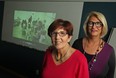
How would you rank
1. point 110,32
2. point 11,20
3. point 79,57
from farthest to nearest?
1. point 11,20
2. point 110,32
3. point 79,57

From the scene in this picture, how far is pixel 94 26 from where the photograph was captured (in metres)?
1.97

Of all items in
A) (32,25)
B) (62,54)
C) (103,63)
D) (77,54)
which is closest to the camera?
(77,54)

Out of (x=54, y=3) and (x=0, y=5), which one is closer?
(x=54, y=3)

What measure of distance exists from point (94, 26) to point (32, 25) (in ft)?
10.9

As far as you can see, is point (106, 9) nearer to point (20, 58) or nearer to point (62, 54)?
point (62, 54)

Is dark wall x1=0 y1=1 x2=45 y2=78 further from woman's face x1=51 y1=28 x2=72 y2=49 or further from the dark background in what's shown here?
woman's face x1=51 y1=28 x2=72 y2=49

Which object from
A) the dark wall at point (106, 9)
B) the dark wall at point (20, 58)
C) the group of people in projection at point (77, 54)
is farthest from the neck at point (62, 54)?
the dark wall at point (20, 58)

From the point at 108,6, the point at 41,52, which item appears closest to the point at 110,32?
the point at 108,6

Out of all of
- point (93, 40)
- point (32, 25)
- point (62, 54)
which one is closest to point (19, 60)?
point (32, 25)

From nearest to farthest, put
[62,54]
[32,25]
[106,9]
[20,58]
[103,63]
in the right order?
[62,54] → [103,63] → [106,9] → [32,25] → [20,58]

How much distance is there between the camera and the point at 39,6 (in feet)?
16.2

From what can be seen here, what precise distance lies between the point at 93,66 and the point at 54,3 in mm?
2802

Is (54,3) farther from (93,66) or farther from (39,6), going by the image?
(93,66)

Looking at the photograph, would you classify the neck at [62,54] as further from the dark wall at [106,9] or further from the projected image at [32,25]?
→ the projected image at [32,25]
